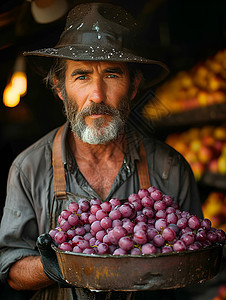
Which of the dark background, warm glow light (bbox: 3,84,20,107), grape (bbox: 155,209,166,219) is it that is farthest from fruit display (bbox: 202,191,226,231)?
A: grape (bbox: 155,209,166,219)

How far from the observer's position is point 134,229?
1.18m

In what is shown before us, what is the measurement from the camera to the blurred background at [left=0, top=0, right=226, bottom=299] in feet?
7.88

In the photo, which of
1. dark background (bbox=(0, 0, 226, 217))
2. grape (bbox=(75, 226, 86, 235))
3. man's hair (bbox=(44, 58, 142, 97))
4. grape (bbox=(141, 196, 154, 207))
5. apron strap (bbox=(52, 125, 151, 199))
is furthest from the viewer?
dark background (bbox=(0, 0, 226, 217))

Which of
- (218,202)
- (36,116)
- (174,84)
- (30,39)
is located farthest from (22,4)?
(218,202)

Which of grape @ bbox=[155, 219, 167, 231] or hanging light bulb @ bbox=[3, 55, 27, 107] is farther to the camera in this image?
hanging light bulb @ bbox=[3, 55, 27, 107]

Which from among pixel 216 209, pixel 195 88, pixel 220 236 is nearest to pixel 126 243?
pixel 220 236

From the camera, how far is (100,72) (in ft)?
5.53

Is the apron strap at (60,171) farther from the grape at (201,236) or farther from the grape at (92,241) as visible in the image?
the grape at (201,236)

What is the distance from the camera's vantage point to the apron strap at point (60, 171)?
172 cm

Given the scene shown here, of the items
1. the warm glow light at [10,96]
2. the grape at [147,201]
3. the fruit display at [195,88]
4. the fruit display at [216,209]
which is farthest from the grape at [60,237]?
the fruit display at [216,209]

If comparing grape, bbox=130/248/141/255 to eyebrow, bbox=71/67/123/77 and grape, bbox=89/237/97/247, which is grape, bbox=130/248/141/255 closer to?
grape, bbox=89/237/97/247

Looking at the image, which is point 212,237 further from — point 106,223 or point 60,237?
point 60,237

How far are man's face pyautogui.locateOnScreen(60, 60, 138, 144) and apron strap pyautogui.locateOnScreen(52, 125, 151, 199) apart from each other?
→ 16 centimetres

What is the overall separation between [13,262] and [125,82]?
3.19 feet
